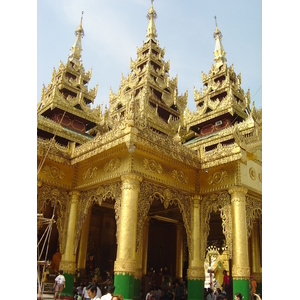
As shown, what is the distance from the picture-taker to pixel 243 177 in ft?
→ 36.9

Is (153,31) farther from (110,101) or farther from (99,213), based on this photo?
(99,213)

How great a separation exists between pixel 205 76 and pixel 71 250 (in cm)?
1685

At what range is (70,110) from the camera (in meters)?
20.2

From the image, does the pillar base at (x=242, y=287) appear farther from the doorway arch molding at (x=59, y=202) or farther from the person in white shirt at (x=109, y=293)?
the doorway arch molding at (x=59, y=202)

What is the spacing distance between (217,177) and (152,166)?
2.71 m

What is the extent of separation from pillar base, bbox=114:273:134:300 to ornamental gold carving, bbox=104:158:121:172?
128 inches

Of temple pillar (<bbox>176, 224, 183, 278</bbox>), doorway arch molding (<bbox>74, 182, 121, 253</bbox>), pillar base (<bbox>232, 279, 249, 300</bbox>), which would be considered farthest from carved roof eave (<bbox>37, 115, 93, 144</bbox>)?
pillar base (<bbox>232, 279, 249, 300</bbox>)

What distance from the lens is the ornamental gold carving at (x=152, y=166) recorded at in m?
10.3

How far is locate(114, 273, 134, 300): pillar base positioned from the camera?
871cm

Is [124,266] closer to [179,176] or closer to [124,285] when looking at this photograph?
[124,285]

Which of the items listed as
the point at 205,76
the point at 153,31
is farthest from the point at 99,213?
the point at 153,31

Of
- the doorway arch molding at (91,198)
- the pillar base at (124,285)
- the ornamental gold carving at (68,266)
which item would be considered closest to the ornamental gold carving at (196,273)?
the pillar base at (124,285)

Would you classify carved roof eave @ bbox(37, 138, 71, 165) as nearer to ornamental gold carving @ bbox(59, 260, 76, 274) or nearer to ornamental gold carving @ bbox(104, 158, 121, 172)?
ornamental gold carving @ bbox(104, 158, 121, 172)

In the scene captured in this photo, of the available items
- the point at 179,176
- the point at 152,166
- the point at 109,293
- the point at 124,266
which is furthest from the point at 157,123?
the point at 109,293
